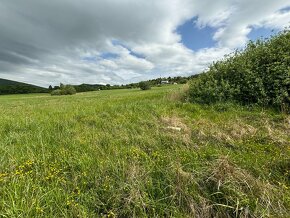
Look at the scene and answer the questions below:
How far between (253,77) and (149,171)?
7109 millimetres

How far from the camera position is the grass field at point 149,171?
2570 mm

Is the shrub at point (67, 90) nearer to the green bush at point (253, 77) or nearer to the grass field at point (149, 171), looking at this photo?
the green bush at point (253, 77)

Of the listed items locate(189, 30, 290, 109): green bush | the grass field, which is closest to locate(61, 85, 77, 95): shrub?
locate(189, 30, 290, 109): green bush

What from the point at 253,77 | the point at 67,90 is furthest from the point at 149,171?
the point at 67,90

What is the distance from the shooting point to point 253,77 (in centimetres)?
821

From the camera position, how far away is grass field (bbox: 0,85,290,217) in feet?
8.43

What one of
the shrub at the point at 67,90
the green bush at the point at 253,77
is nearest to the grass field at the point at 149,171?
the green bush at the point at 253,77

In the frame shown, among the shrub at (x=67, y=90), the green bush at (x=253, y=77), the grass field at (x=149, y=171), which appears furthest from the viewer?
the shrub at (x=67, y=90)

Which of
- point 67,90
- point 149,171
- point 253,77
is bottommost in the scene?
point 67,90

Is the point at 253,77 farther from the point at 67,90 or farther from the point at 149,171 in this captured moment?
the point at 67,90

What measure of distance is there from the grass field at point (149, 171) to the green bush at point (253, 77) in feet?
7.45

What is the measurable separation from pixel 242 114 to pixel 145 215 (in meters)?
5.89

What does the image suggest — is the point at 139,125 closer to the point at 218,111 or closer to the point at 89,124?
the point at 89,124

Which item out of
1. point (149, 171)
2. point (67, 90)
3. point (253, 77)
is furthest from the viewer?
point (67, 90)
